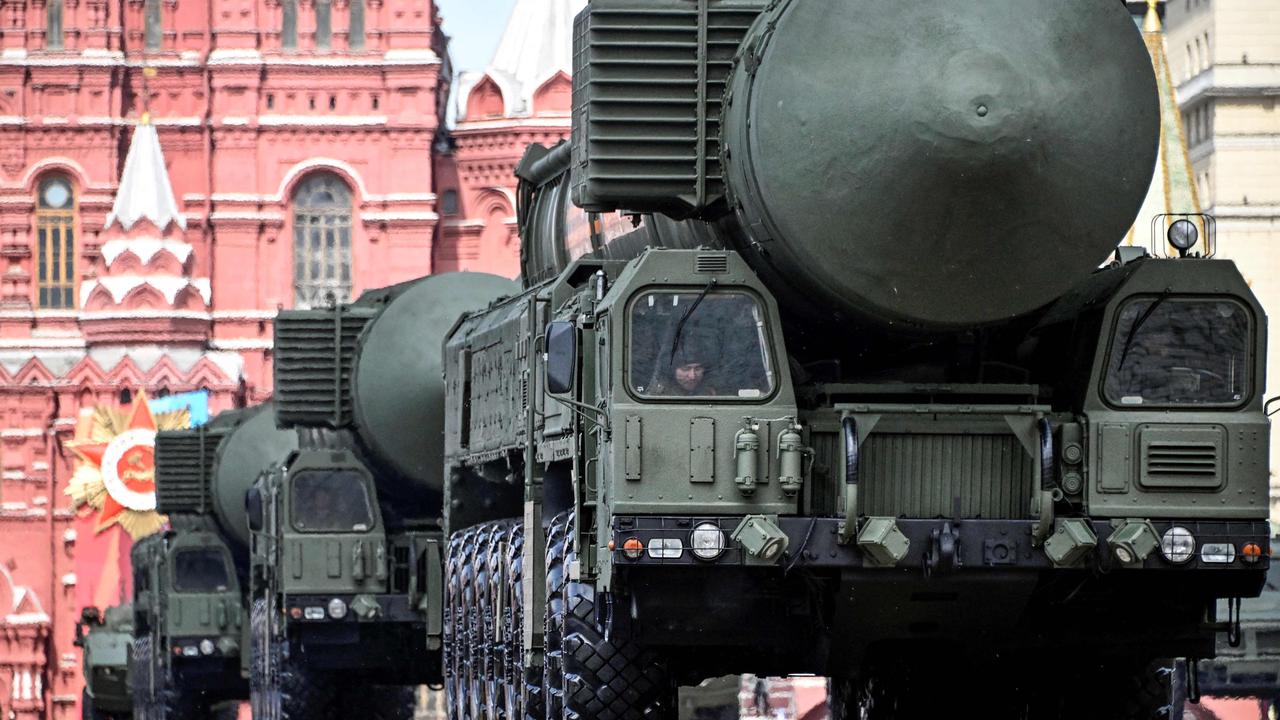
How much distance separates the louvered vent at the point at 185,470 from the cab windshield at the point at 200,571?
2.51 meters

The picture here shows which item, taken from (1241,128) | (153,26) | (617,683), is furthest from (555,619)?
(153,26)

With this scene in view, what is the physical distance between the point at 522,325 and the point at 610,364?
16.0 ft

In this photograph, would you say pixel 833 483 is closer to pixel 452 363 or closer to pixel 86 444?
pixel 452 363

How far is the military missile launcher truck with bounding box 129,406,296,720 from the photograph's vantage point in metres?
31.5

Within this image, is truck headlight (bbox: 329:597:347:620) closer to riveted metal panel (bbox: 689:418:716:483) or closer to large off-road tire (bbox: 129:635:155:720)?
riveted metal panel (bbox: 689:418:716:483)

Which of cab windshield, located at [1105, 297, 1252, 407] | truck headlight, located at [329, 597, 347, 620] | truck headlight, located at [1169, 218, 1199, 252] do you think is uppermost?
truck headlight, located at [1169, 218, 1199, 252]

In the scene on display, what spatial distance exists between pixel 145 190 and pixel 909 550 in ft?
211

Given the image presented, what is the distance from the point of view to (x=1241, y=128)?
48656mm

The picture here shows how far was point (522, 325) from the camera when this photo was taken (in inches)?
686

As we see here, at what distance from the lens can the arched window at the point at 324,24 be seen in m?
77.0

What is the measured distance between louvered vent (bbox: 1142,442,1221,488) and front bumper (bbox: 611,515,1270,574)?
34cm

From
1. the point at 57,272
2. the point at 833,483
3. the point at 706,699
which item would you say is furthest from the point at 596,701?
the point at 57,272

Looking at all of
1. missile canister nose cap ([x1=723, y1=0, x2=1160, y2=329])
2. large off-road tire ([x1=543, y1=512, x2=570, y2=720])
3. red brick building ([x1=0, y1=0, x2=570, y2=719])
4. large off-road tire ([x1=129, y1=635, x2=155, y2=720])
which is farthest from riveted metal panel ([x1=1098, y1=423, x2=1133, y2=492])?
red brick building ([x1=0, y1=0, x2=570, y2=719])

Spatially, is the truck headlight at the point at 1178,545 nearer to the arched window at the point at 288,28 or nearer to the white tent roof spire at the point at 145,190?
the white tent roof spire at the point at 145,190
